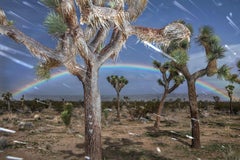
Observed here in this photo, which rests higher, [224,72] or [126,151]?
[224,72]

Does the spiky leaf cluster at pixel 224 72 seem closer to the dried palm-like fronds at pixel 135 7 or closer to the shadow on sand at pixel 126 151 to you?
the shadow on sand at pixel 126 151

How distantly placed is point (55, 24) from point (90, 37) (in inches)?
59.2

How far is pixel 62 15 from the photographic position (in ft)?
29.8

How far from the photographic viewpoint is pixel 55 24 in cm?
913

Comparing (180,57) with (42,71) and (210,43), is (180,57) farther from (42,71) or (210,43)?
(42,71)

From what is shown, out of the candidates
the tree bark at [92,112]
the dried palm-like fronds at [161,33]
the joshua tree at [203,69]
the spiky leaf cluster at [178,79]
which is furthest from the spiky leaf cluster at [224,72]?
the tree bark at [92,112]

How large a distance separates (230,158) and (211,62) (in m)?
5.06

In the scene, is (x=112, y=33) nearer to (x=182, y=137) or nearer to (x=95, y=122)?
(x=95, y=122)

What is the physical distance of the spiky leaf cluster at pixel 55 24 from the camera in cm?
914

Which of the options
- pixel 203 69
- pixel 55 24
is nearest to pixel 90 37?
pixel 55 24

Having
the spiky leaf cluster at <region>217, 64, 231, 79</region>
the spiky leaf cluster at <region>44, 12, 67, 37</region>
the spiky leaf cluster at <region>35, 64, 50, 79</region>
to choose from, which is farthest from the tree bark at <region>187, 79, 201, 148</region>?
the spiky leaf cluster at <region>44, 12, 67, 37</region>

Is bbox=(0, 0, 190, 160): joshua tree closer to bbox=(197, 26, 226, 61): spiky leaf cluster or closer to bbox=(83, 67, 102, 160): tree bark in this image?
bbox=(83, 67, 102, 160): tree bark

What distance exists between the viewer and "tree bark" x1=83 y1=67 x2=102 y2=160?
957 cm

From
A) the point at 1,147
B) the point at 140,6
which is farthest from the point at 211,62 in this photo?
the point at 1,147
